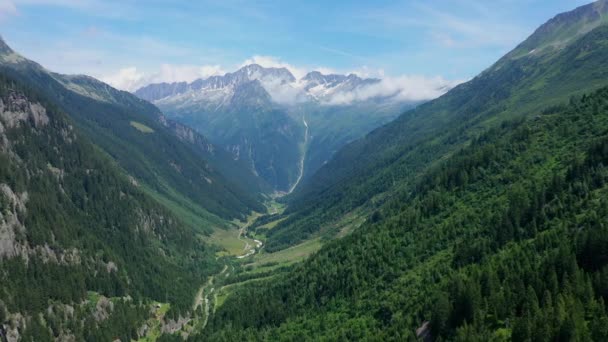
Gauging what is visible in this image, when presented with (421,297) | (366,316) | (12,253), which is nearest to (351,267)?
(366,316)

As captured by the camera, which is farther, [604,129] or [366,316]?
[604,129]

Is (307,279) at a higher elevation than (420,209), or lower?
lower

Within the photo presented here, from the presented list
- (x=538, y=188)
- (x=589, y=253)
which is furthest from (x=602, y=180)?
(x=589, y=253)

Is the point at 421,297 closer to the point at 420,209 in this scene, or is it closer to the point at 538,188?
the point at 538,188

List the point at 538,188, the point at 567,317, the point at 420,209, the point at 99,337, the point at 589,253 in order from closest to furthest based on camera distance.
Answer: the point at 567,317
the point at 589,253
the point at 538,188
the point at 99,337
the point at 420,209

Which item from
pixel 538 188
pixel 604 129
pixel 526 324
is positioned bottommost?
pixel 526 324

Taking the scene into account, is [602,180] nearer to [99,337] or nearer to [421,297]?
[421,297]

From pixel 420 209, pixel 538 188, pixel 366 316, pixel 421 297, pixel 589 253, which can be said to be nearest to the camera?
pixel 589 253
